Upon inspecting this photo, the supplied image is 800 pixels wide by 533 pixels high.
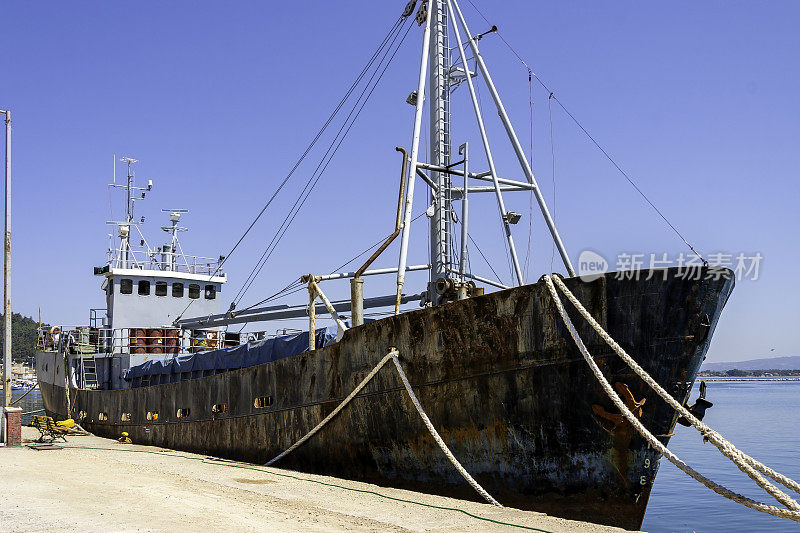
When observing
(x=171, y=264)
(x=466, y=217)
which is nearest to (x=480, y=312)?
(x=466, y=217)

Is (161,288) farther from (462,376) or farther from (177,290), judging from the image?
(462,376)

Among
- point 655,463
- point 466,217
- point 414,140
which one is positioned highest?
point 414,140

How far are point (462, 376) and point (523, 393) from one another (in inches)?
37.7

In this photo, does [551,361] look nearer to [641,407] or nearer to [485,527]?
[641,407]

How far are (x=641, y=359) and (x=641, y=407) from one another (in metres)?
0.56

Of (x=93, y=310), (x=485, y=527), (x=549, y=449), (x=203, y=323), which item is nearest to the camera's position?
(x=485, y=527)

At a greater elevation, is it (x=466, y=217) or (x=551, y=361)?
(x=466, y=217)

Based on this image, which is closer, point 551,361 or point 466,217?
point 551,361

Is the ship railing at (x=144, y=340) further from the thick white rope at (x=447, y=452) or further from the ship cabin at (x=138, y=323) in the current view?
the thick white rope at (x=447, y=452)

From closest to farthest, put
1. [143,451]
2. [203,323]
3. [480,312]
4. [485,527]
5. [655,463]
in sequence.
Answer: [485,527] → [655,463] → [480,312] → [143,451] → [203,323]

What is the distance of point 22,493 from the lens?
8.84 metres

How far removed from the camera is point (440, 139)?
14117 millimetres

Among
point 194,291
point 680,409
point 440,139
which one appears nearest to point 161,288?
point 194,291

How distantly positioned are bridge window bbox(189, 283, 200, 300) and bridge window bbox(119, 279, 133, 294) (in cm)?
203
